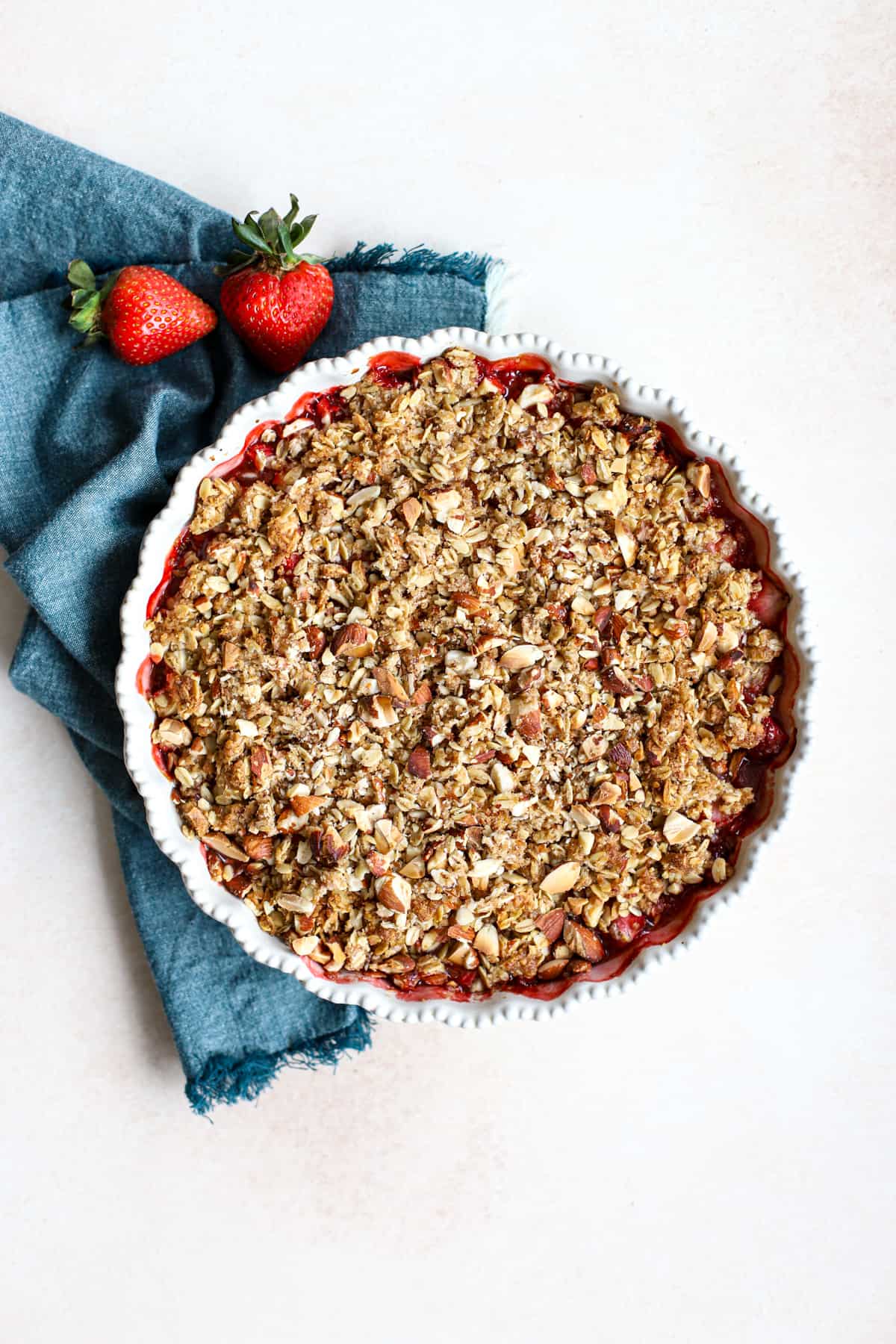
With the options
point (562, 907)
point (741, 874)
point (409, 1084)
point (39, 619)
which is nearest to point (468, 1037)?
point (409, 1084)

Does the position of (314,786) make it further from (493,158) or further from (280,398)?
(493,158)

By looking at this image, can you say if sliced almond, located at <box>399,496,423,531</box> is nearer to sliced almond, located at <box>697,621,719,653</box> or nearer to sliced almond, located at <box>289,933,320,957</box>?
sliced almond, located at <box>697,621,719,653</box>

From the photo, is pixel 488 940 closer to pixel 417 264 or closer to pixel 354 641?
pixel 354 641

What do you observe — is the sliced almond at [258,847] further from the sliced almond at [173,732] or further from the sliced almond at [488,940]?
the sliced almond at [488,940]

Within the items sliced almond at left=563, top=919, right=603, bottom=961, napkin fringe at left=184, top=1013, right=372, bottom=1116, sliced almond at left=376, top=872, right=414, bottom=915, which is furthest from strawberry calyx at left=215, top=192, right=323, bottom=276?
napkin fringe at left=184, top=1013, right=372, bottom=1116

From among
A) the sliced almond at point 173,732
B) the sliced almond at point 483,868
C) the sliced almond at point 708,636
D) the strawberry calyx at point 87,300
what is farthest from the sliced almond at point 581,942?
the strawberry calyx at point 87,300
